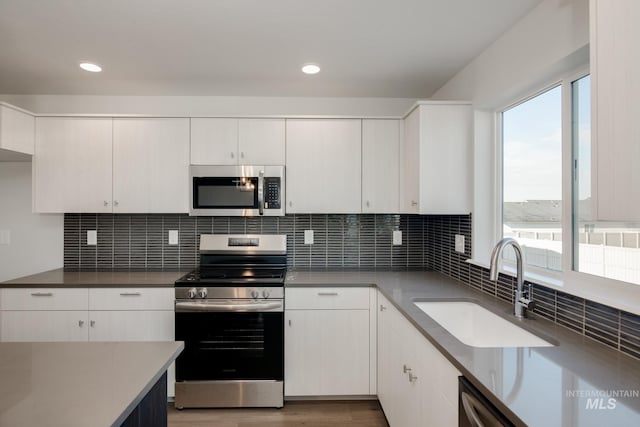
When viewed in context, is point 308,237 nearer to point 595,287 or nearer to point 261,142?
point 261,142

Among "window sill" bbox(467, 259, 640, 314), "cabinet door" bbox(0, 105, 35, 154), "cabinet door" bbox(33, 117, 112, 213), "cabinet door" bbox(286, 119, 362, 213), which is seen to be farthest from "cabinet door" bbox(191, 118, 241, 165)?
"window sill" bbox(467, 259, 640, 314)

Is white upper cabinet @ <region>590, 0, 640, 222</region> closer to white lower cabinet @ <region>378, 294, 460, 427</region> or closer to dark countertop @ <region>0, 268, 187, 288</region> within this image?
white lower cabinet @ <region>378, 294, 460, 427</region>

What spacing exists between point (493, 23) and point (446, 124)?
2.18 ft

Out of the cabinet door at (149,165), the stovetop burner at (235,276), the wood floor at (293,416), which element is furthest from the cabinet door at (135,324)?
the cabinet door at (149,165)

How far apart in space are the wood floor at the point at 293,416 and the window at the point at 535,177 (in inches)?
55.8

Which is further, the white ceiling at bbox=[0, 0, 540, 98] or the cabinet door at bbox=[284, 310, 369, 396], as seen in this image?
the cabinet door at bbox=[284, 310, 369, 396]

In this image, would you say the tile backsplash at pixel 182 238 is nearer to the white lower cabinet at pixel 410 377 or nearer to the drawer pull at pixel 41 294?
the drawer pull at pixel 41 294

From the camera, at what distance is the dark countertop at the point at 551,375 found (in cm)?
89

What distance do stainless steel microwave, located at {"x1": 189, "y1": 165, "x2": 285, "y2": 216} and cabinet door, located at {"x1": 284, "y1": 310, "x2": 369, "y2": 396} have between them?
2.74 ft

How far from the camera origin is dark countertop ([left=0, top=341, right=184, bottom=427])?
852mm

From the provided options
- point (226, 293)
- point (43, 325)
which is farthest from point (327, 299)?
point (43, 325)

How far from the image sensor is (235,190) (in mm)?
2789

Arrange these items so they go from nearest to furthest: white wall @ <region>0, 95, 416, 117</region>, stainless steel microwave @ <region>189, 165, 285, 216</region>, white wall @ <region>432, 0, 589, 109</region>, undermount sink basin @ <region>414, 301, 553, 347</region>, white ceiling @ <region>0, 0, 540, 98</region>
Result: white wall @ <region>432, 0, 589, 109</region> < undermount sink basin @ <region>414, 301, 553, 347</region> < white ceiling @ <region>0, 0, 540, 98</region> < stainless steel microwave @ <region>189, 165, 285, 216</region> < white wall @ <region>0, 95, 416, 117</region>

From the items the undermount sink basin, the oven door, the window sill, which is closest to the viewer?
the window sill
